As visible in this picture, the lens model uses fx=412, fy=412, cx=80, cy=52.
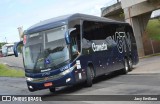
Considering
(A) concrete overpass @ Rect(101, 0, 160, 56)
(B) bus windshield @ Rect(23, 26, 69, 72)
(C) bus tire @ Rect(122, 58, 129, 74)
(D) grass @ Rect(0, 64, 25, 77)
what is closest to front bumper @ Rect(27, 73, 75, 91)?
(B) bus windshield @ Rect(23, 26, 69, 72)

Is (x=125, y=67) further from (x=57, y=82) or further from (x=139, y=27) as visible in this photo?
(x=139, y=27)

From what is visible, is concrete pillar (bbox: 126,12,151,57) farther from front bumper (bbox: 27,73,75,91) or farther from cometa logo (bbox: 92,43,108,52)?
front bumper (bbox: 27,73,75,91)

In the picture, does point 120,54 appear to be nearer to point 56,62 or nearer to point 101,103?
point 56,62

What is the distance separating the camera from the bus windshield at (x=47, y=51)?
17.0 m

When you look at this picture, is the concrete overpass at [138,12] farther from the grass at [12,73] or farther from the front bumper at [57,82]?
the front bumper at [57,82]

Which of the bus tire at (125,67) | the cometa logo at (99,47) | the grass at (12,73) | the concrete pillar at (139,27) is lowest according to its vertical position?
the grass at (12,73)

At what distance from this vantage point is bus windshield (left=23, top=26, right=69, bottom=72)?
17.0 meters

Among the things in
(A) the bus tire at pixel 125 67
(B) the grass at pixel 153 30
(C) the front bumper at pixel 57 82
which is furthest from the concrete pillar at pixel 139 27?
(C) the front bumper at pixel 57 82

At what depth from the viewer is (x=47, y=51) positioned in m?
17.2

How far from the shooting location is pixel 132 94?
14.3 metres

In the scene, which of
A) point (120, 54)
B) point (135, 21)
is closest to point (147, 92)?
point (120, 54)

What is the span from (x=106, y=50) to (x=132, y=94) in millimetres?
8220

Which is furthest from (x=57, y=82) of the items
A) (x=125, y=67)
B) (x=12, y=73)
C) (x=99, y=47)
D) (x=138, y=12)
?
(x=138, y=12)

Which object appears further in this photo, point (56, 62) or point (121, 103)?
point (56, 62)
